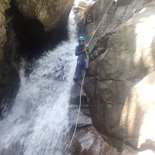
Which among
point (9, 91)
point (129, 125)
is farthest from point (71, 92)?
point (129, 125)

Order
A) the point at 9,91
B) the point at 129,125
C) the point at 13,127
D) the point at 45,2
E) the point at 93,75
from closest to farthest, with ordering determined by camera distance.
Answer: the point at 129,125 → the point at 93,75 → the point at 13,127 → the point at 9,91 → the point at 45,2

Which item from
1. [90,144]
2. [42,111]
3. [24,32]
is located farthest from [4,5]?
[90,144]

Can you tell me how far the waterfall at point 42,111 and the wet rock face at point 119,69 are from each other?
1.26 m

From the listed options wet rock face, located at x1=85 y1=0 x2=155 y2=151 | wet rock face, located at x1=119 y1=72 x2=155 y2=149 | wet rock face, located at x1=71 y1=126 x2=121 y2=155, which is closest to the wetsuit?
wet rock face, located at x1=85 y1=0 x2=155 y2=151

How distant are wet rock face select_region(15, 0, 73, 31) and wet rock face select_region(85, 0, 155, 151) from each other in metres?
4.07

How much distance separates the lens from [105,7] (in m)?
12.3

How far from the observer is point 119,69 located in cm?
814

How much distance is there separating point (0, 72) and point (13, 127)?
5.90 feet

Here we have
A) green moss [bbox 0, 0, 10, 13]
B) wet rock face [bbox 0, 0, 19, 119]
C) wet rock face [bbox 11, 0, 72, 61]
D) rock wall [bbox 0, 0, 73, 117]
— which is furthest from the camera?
wet rock face [bbox 11, 0, 72, 61]

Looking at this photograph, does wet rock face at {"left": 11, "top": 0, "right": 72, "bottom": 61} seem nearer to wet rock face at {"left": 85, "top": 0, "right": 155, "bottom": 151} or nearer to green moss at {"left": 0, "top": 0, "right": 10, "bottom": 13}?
green moss at {"left": 0, "top": 0, "right": 10, "bottom": 13}

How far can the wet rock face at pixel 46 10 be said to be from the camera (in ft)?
38.8

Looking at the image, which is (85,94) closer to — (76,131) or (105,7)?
(76,131)

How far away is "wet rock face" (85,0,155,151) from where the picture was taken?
25.2 feet

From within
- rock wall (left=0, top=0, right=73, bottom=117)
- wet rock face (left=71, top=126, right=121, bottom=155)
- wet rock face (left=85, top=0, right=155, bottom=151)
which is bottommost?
wet rock face (left=71, top=126, right=121, bottom=155)
